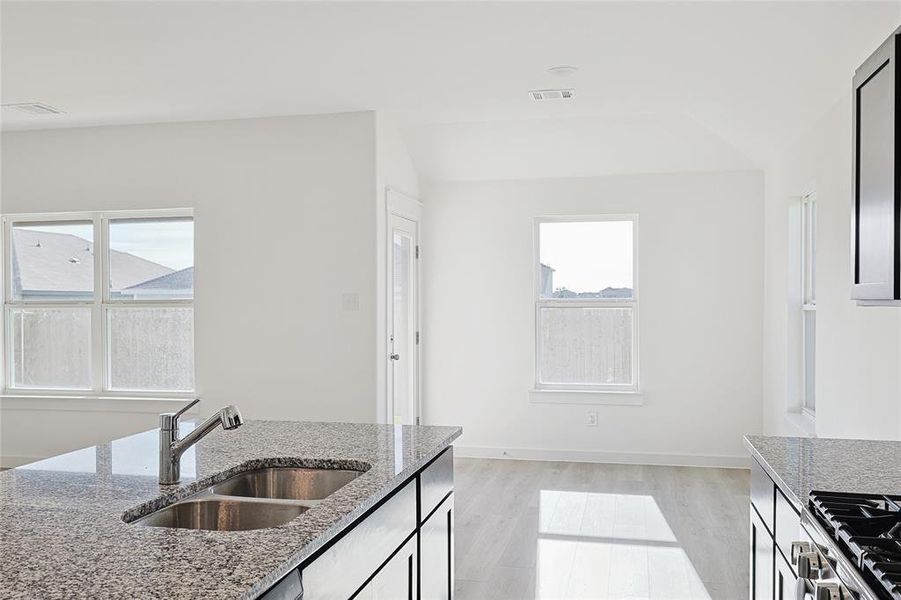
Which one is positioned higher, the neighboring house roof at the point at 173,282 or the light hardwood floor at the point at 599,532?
the neighboring house roof at the point at 173,282

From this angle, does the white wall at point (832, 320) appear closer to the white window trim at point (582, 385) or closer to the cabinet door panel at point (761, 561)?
the white window trim at point (582, 385)

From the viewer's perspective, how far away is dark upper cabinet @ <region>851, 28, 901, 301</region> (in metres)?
1.81

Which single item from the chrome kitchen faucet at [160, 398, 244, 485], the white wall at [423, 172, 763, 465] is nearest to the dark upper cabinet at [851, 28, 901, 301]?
the chrome kitchen faucet at [160, 398, 244, 485]

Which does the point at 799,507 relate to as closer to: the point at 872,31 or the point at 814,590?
the point at 814,590

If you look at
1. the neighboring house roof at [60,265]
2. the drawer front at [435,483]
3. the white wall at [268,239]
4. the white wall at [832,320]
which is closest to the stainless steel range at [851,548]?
the drawer front at [435,483]

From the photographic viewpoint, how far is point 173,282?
5.72 meters

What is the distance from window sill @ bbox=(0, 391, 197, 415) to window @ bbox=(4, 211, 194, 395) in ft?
0.28

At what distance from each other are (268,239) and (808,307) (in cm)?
351

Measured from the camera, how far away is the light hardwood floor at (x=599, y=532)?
3566 mm

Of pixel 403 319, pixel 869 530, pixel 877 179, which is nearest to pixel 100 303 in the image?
pixel 403 319

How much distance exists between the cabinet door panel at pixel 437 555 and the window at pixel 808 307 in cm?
304

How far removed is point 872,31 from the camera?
3229 mm

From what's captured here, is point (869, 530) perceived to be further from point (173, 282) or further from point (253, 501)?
point (173, 282)

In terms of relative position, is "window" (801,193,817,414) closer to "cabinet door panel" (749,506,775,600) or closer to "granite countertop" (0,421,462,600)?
"cabinet door panel" (749,506,775,600)
